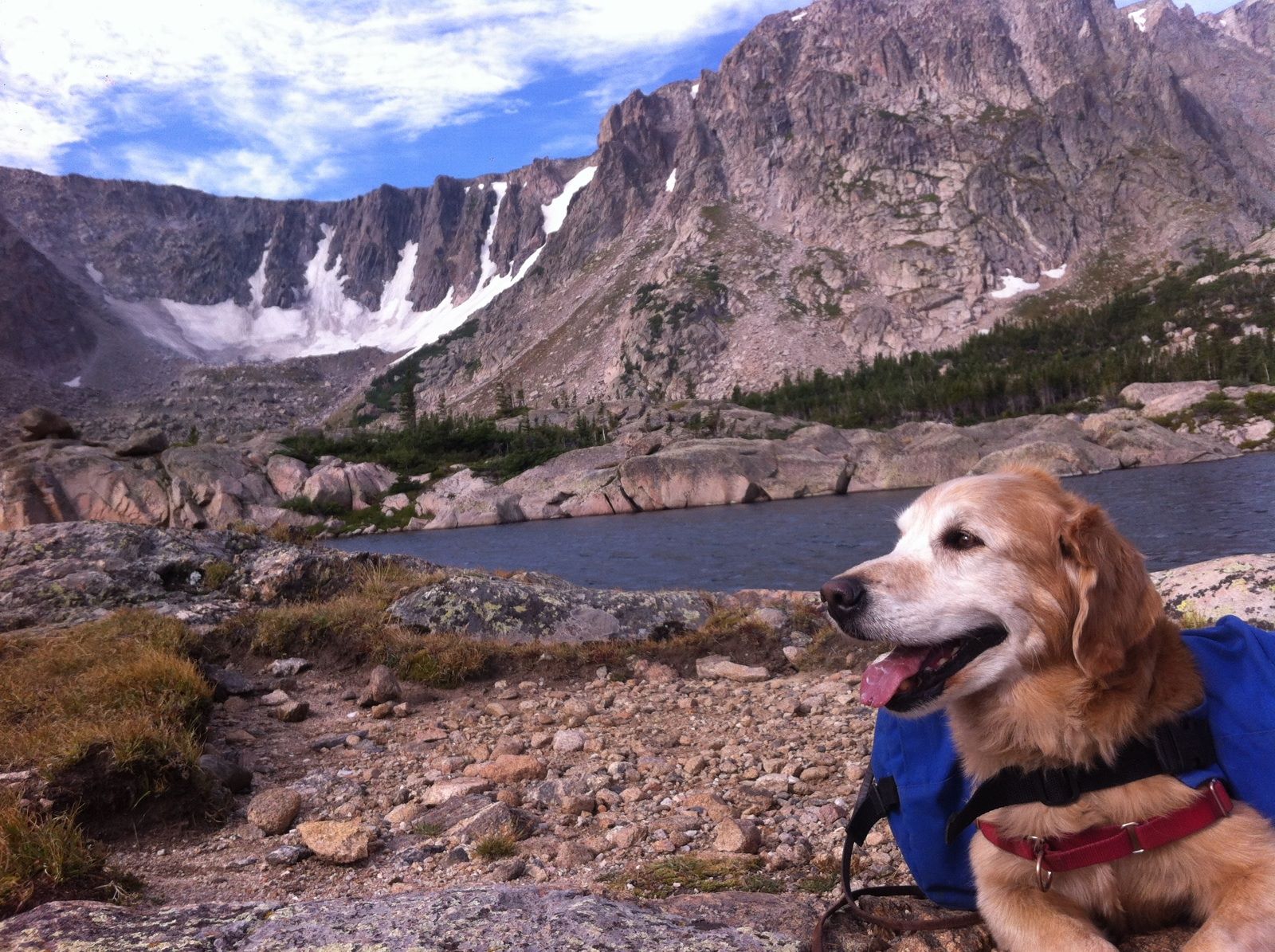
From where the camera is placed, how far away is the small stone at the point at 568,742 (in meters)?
6.57

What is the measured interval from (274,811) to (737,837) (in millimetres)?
3066

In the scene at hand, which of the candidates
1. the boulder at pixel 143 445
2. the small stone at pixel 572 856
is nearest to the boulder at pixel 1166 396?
the small stone at pixel 572 856

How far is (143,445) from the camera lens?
290 feet

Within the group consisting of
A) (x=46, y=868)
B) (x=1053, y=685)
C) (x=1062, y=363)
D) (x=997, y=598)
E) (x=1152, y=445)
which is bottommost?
(x=1152, y=445)

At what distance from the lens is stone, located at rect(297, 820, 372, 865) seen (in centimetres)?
442

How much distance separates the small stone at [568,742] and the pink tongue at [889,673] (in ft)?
13.6

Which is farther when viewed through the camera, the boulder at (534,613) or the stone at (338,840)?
the boulder at (534,613)

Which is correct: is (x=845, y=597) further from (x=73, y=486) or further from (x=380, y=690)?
(x=73, y=486)

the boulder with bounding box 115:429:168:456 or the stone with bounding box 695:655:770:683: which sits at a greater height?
the boulder with bounding box 115:429:168:456

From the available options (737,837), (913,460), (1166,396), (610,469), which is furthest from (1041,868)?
(1166,396)

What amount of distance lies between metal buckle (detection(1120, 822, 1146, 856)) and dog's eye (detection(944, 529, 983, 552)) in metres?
1.00

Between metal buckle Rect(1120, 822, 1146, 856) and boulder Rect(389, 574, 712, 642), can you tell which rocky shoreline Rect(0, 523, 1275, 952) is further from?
metal buckle Rect(1120, 822, 1146, 856)

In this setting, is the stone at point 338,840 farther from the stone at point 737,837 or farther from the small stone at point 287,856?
the stone at point 737,837

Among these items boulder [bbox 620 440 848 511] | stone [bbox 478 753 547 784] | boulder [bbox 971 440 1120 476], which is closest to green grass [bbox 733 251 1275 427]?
boulder [bbox 971 440 1120 476]
